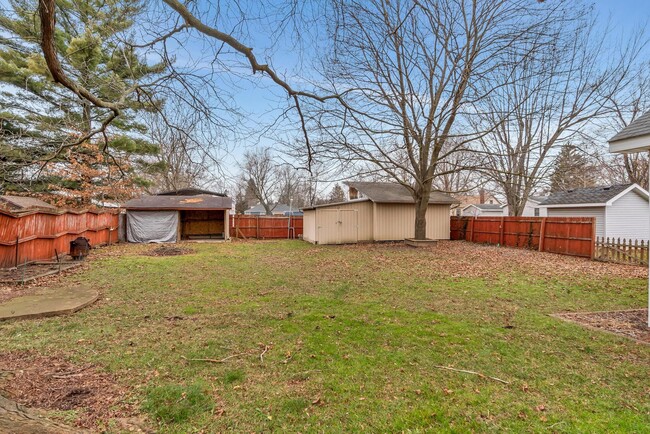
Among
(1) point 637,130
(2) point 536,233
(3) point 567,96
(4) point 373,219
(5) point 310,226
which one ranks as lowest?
(5) point 310,226

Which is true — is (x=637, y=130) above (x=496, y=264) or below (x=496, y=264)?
above

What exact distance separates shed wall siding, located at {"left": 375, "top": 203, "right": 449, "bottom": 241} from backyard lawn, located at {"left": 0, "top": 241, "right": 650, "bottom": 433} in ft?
34.0

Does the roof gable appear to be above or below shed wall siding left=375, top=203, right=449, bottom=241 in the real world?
above

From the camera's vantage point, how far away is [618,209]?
1541cm

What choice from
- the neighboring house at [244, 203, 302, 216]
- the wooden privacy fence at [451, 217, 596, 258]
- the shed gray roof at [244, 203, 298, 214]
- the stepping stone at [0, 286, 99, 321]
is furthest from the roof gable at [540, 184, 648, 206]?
the shed gray roof at [244, 203, 298, 214]

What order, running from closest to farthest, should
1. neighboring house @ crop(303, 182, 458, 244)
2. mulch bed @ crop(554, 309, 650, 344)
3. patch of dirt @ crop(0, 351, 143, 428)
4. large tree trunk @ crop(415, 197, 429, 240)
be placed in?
patch of dirt @ crop(0, 351, 143, 428) → mulch bed @ crop(554, 309, 650, 344) → large tree trunk @ crop(415, 197, 429, 240) → neighboring house @ crop(303, 182, 458, 244)

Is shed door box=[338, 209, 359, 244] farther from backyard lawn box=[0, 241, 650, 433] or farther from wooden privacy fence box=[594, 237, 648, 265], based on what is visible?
backyard lawn box=[0, 241, 650, 433]

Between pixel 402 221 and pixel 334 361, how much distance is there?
48.0ft

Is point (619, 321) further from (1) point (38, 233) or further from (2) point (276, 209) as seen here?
(2) point (276, 209)

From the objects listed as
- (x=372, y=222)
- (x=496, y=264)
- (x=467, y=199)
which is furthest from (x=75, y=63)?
(x=467, y=199)

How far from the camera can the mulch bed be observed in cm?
413

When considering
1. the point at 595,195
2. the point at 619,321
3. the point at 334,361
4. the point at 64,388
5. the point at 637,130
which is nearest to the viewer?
the point at 64,388

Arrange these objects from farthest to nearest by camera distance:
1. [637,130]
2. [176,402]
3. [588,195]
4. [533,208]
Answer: [533,208], [588,195], [637,130], [176,402]

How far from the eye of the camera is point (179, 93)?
369 cm
